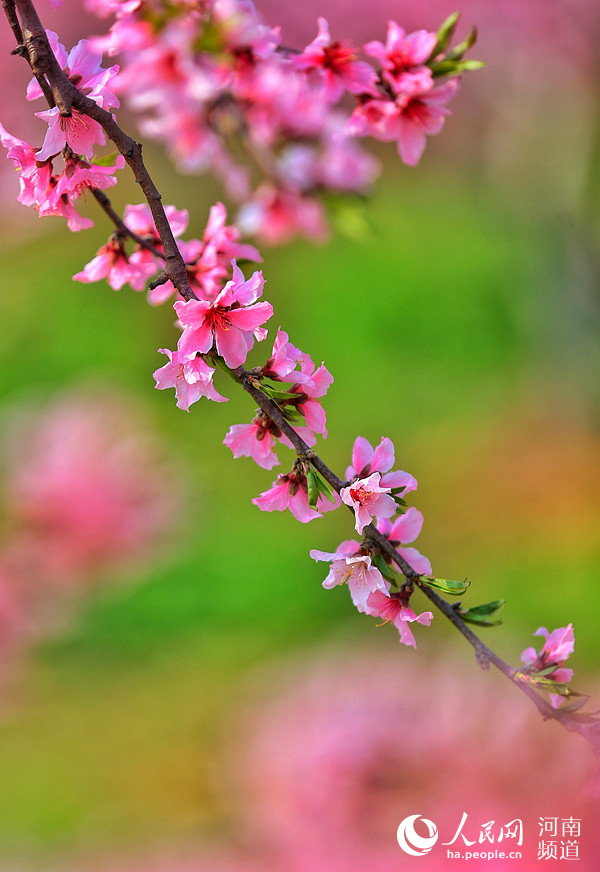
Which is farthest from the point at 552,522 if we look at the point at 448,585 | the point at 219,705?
the point at 448,585

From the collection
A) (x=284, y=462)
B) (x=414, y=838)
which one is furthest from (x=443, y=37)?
(x=284, y=462)

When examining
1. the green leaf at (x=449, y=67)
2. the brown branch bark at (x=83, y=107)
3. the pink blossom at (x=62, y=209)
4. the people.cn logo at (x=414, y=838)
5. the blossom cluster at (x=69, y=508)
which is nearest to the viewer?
the brown branch bark at (x=83, y=107)

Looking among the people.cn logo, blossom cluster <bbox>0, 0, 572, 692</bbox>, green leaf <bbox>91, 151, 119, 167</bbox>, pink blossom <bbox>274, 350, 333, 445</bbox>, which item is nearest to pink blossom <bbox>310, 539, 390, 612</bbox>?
blossom cluster <bbox>0, 0, 572, 692</bbox>

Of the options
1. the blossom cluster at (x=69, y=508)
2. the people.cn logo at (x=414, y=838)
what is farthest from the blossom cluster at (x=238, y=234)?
the blossom cluster at (x=69, y=508)

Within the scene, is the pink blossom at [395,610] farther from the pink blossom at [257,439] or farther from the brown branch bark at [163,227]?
the pink blossom at [257,439]

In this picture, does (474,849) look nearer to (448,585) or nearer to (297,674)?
(448,585)
